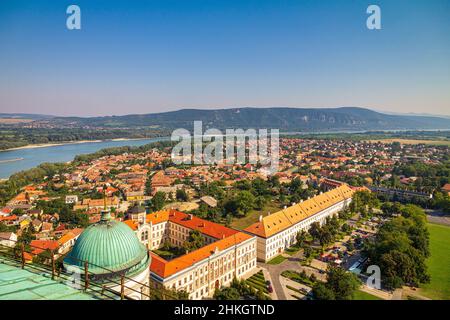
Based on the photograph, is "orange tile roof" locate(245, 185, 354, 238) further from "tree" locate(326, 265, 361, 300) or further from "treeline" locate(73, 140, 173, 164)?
"treeline" locate(73, 140, 173, 164)

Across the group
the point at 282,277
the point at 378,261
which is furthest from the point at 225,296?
the point at 378,261

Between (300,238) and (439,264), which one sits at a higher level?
(300,238)

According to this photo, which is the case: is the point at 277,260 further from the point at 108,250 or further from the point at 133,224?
the point at 108,250

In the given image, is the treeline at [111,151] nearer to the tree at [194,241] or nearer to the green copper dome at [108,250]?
the tree at [194,241]

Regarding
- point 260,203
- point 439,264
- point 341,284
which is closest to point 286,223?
point 341,284

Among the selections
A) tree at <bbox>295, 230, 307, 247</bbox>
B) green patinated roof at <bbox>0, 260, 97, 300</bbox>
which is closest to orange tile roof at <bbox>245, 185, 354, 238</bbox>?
tree at <bbox>295, 230, 307, 247</bbox>
